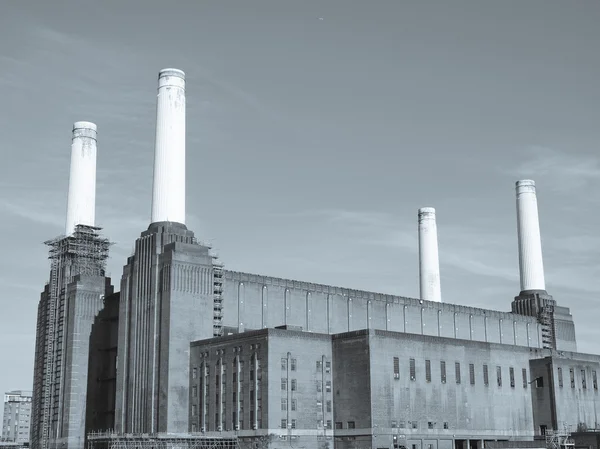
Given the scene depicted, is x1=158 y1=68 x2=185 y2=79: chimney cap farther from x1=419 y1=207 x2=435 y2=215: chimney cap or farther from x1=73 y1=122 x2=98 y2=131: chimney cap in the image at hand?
x1=419 y1=207 x2=435 y2=215: chimney cap

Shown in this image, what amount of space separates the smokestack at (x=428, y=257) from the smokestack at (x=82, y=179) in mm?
57442

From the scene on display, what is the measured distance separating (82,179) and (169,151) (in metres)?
18.5

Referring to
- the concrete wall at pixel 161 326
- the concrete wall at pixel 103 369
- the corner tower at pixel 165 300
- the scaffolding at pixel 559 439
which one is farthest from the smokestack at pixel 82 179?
the scaffolding at pixel 559 439

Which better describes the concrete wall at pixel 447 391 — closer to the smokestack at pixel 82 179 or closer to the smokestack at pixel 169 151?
the smokestack at pixel 169 151

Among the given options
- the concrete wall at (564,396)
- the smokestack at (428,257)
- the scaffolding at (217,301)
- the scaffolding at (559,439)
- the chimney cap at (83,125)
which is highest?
the chimney cap at (83,125)

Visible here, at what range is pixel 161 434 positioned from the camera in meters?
96.6

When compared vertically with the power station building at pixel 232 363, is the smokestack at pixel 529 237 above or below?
above

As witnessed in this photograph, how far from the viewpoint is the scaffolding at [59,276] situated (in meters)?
113

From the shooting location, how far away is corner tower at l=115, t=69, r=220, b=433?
99.4 meters

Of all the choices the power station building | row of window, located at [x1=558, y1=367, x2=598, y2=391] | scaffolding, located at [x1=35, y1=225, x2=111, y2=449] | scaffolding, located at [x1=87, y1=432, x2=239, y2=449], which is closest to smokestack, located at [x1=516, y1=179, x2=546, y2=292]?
the power station building

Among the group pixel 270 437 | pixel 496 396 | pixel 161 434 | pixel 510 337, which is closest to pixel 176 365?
pixel 161 434

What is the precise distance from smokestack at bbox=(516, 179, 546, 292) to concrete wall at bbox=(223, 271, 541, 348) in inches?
282

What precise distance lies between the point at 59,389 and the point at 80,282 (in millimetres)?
13500

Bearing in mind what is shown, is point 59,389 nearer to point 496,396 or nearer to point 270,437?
point 270,437
